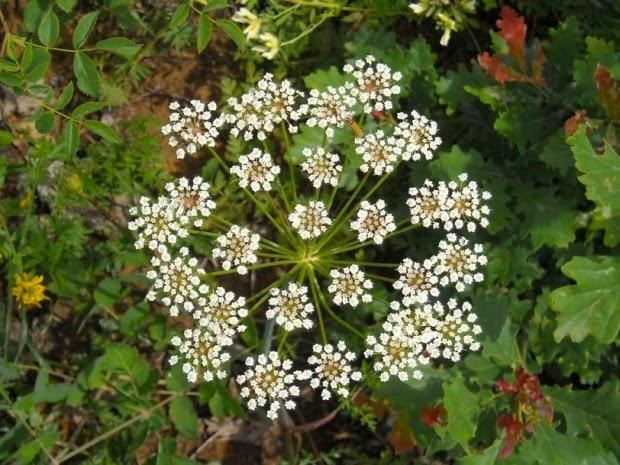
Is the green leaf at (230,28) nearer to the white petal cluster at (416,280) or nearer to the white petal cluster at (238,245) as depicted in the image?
the white petal cluster at (238,245)

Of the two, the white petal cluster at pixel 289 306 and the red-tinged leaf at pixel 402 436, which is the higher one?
the white petal cluster at pixel 289 306

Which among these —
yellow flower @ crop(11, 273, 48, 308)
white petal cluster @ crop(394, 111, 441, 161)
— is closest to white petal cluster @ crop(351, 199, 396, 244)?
white petal cluster @ crop(394, 111, 441, 161)

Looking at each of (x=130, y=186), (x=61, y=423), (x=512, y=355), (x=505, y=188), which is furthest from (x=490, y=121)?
(x=61, y=423)

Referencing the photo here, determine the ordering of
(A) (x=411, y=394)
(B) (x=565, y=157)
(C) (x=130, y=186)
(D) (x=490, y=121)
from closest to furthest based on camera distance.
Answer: (B) (x=565, y=157) → (A) (x=411, y=394) → (D) (x=490, y=121) → (C) (x=130, y=186)

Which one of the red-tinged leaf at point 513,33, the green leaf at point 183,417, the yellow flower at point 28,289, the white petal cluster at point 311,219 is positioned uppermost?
the red-tinged leaf at point 513,33

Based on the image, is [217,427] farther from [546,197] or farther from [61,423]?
[546,197]

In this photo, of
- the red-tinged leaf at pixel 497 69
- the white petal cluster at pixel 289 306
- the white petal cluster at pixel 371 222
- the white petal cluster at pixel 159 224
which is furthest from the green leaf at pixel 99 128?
the red-tinged leaf at pixel 497 69

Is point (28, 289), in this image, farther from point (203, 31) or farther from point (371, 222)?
point (371, 222)
